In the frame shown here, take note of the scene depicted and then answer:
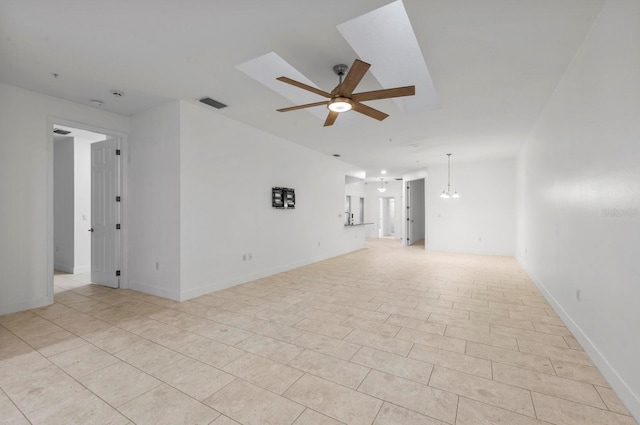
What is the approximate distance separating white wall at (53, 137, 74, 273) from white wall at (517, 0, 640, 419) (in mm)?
8275

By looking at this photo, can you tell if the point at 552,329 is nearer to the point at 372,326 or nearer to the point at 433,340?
the point at 433,340

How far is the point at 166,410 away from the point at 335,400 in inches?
43.7

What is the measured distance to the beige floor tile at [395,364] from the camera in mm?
2240

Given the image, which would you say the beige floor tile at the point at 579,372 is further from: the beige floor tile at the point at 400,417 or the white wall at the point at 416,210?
the white wall at the point at 416,210

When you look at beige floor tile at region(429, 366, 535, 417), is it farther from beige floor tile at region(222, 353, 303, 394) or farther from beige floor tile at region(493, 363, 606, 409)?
beige floor tile at region(222, 353, 303, 394)

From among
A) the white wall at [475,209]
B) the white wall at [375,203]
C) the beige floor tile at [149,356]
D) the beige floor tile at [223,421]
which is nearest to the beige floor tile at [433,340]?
the beige floor tile at [223,421]

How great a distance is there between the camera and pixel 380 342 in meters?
2.80

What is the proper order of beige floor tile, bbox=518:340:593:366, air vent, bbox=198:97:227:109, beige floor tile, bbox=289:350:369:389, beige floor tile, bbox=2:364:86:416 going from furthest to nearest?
air vent, bbox=198:97:227:109, beige floor tile, bbox=518:340:593:366, beige floor tile, bbox=289:350:369:389, beige floor tile, bbox=2:364:86:416

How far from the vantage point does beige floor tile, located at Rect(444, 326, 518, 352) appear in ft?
9.00

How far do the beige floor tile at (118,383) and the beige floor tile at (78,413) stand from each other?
0.20 ft

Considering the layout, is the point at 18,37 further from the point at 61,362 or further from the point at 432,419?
the point at 432,419

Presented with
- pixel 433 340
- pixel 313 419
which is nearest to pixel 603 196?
pixel 433 340

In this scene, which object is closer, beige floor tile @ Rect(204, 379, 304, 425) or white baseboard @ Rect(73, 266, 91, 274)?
beige floor tile @ Rect(204, 379, 304, 425)

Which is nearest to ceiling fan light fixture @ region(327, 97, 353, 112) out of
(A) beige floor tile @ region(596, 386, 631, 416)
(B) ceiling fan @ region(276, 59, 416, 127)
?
(B) ceiling fan @ region(276, 59, 416, 127)
